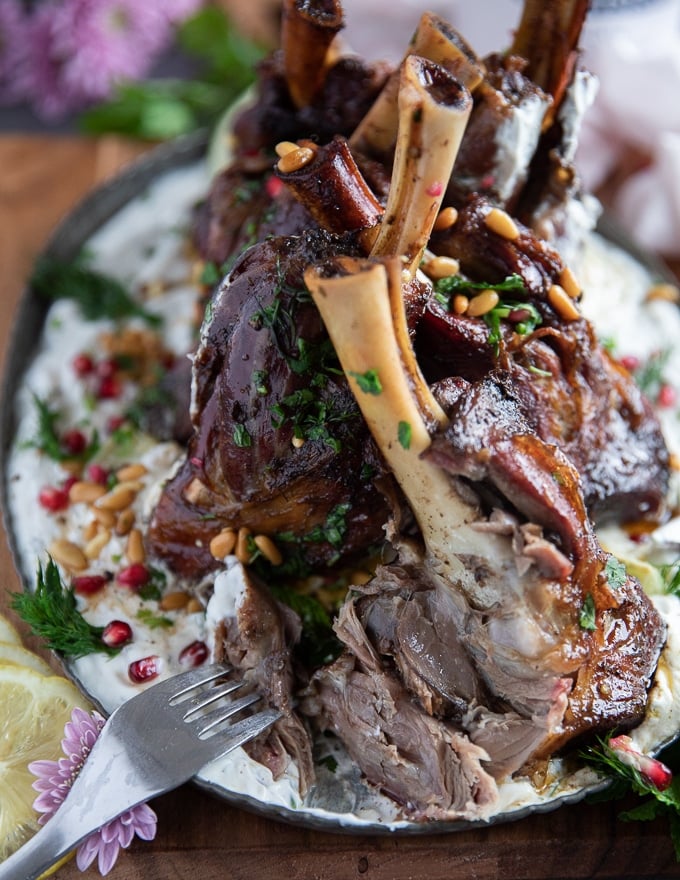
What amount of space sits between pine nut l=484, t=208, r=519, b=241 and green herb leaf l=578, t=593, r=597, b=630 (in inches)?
65.1

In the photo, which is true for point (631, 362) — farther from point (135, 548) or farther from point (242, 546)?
point (135, 548)

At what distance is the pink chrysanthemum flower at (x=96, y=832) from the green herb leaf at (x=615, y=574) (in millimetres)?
2061

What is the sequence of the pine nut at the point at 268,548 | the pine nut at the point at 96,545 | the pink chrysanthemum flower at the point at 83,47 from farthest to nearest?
1. the pink chrysanthemum flower at the point at 83,47
2. the pine nut at the point at 96,545
3. the pine nut at the point at 268,548

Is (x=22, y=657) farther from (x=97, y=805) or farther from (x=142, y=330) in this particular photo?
(x=142, y=330)

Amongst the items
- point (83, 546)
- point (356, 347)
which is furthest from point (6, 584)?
point (356, 347)

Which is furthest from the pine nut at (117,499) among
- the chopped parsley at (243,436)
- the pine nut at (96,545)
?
the chopped parsley at (243,436)

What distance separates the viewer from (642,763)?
12.3 ft

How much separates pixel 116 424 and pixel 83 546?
80cm

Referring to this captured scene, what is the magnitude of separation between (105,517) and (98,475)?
31cm

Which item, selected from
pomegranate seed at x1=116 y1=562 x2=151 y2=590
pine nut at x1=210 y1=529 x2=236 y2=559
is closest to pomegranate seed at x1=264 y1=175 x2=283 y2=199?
pine nut at x1=210 y1=529 x2=236 y2=559

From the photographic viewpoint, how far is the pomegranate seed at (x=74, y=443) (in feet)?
16.9

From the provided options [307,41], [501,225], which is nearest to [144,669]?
[501,225]

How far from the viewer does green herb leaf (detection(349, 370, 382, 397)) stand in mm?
3232

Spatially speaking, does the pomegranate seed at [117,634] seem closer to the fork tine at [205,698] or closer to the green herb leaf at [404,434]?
the fork tine at [205,698]
